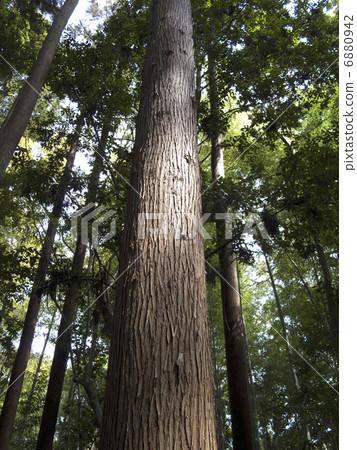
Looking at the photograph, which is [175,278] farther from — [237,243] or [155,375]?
[237,243]

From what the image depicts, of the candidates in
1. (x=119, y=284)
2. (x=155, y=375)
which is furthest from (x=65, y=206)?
(x=155, y=375)

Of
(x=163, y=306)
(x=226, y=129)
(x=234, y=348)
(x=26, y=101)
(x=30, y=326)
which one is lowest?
(x=163, y=306)

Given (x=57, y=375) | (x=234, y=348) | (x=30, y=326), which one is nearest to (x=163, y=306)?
(x=234, y=348)

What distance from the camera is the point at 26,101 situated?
4348 millimetres

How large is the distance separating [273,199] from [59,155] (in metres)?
3.81

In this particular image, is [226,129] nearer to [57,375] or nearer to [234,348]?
[234,348]

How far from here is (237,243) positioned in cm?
480

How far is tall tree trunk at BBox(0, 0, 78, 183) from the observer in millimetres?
4016

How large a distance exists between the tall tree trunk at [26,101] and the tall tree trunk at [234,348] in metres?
2.61

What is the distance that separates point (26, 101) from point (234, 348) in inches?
192

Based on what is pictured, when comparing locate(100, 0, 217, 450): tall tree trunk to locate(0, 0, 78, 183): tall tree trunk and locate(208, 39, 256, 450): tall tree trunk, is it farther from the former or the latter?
locate(0, 0, 78, 183): tall tree trunk

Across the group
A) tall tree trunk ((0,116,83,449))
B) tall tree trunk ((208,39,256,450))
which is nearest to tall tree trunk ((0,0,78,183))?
tall tree trunk ((0,116,83,449))

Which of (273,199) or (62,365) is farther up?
(273,199)
